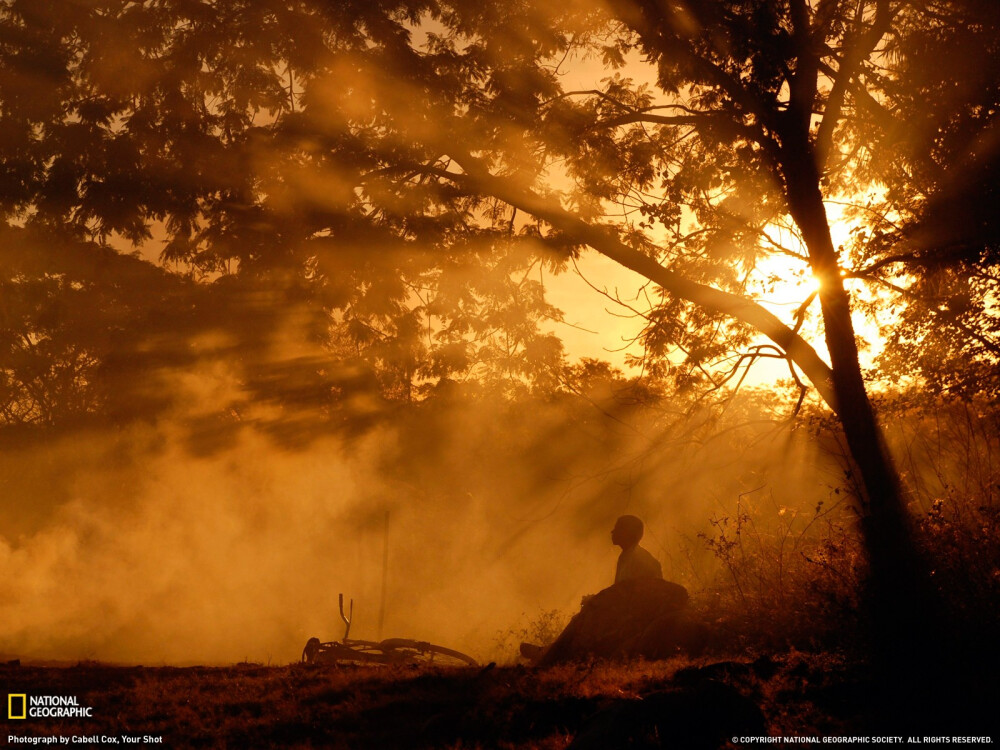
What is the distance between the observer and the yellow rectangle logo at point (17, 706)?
18.7 ft

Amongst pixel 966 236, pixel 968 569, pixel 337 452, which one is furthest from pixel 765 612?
pixel 337 452

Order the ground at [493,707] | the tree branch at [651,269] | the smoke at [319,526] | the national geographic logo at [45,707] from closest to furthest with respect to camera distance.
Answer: the ground at [493,707]
the national geographic logo at [45,707]
the tree branch at [651,269]
the smoke at [319,526]

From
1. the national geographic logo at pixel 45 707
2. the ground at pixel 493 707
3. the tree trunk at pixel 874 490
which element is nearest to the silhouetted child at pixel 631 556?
the ground at pixel 493 707

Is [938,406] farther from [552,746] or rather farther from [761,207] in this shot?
[552,746]

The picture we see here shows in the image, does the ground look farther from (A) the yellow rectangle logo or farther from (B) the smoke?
(B) the smoke

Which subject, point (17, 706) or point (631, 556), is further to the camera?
point (631, 556)

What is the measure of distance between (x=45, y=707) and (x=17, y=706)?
27 centimetres

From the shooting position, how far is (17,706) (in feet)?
19.3

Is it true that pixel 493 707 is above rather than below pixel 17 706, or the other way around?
below

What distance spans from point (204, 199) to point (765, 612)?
31.2 feet

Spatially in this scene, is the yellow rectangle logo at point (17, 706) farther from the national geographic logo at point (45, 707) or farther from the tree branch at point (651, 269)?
the tree branch at point (651, 269)

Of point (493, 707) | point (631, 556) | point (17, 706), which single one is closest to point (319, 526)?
point (631, 556)

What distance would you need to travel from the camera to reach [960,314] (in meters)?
8.24

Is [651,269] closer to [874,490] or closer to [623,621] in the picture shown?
[874,490]
